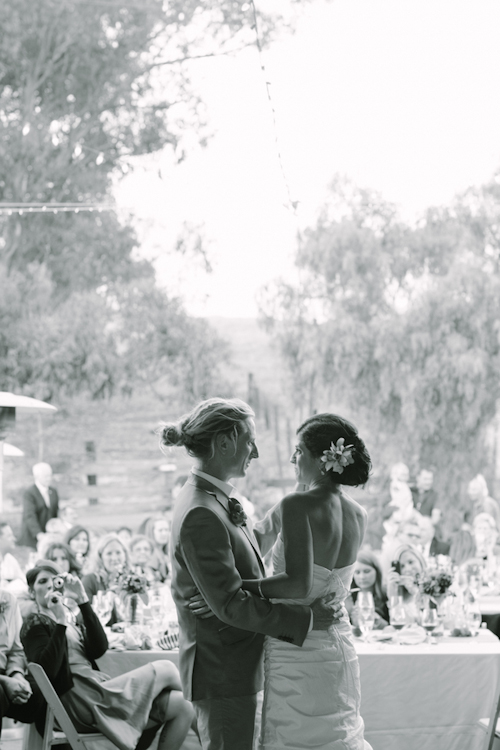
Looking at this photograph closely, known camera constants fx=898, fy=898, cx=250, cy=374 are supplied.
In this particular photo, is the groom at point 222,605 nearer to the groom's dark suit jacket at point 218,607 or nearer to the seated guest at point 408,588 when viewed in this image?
the groom's dark suit jacket at point 218,607

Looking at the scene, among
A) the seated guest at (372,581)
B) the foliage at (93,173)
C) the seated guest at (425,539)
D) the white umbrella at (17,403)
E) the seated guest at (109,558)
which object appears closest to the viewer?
the seated guest at (372,581)

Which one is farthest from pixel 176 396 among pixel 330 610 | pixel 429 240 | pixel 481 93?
pixel 330 610

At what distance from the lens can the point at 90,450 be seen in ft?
38.1

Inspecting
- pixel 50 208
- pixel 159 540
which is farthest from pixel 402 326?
pixel 159 540

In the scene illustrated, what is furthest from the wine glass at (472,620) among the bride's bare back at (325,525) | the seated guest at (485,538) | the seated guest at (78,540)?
the seated guest at (78,540)

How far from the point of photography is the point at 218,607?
6.68ft

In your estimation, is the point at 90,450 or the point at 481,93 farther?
the point at 481,93

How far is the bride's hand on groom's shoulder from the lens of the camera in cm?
209

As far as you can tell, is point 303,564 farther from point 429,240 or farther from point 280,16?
point 280,16

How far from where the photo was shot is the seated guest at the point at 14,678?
3219 millimetres

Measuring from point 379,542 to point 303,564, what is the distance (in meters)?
9.74

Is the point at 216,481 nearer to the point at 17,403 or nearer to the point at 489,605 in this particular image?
the point at 489,605

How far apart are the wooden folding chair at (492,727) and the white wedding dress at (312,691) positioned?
1121mm

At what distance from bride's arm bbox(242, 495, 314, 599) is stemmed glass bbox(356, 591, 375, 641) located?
5.24ft
